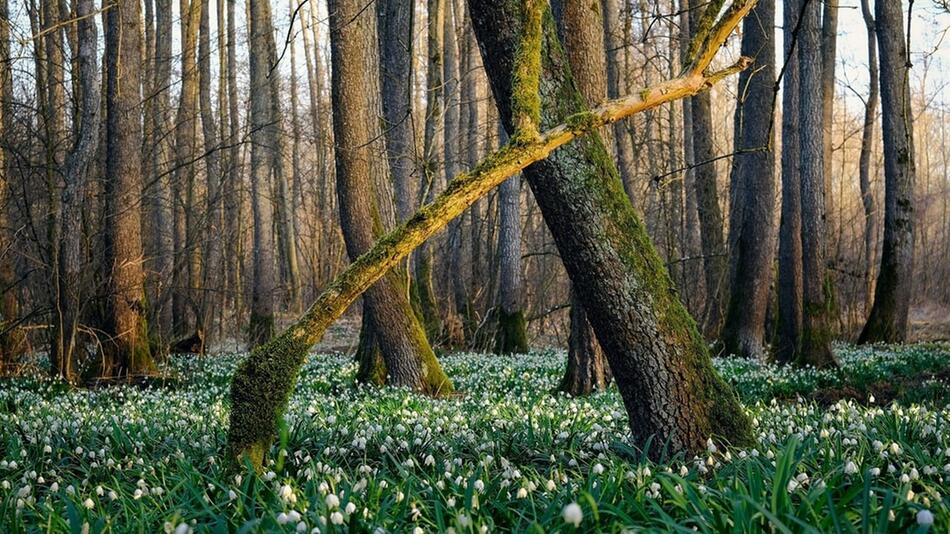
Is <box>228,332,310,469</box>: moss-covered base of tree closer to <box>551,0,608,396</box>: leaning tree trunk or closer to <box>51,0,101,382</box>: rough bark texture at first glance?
<box>551,0,608,396</box>: leaning tree trunk

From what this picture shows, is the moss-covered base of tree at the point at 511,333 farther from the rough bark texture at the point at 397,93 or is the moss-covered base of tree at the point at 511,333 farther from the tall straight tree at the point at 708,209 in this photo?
the tall straight tree at the point at 708,209

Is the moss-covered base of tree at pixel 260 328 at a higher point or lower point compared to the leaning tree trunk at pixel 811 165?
lower

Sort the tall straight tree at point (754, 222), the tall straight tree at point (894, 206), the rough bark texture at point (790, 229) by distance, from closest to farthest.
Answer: the rough bark texture at point (790, 229), the tall straight tree at point (754, 222), the tall straight tree at point (894, 206)

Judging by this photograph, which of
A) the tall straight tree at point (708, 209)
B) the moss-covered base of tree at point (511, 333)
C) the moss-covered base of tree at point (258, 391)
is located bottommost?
the moss-covered base of tree at point (511, 333)

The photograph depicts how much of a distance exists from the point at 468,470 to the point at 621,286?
4.61ft

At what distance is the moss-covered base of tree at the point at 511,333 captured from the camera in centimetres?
1797

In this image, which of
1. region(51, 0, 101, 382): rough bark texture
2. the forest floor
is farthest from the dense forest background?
the forest floor

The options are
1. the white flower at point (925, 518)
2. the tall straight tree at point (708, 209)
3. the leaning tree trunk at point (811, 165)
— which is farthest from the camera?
the tall straight tree at point (708, 209)

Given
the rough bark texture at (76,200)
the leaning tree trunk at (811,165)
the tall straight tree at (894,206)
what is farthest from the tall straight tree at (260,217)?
the tall straight tree at (894,206)

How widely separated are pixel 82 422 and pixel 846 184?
44.6 meters

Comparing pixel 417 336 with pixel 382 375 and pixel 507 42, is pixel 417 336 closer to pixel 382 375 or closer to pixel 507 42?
pixel 382 375

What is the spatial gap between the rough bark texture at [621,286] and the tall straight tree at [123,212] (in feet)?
29.6

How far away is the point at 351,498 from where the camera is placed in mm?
3623

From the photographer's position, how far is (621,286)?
5.06 metres
